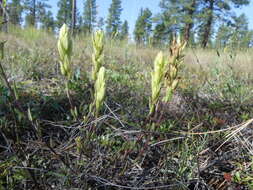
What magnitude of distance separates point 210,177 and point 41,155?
0.86 m

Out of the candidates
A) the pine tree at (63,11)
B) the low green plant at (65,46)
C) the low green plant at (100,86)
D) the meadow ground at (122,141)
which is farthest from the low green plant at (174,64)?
the pine tree at (63,11)

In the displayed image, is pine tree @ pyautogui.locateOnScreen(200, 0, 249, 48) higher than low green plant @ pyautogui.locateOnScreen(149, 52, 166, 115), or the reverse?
pine tree @ pyautogui.locateOnScreen(200, 0, 249, 48)

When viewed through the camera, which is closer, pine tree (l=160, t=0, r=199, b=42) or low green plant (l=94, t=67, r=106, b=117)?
low green plant (l=94, t=67, r=106, b=117)

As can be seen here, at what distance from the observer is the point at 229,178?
941 millimetres

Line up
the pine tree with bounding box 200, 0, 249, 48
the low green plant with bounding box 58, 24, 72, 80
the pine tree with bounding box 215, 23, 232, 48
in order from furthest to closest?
the pine tree with bounding box 200, 0, 249, 48 → the pine tree with bounding box 215, 23, 232, 48 → the low green plant with bounding box 58, 24, 72, 80

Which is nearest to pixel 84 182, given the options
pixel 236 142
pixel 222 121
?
pixel 236 142

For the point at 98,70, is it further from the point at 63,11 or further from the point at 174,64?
the point at 63,11

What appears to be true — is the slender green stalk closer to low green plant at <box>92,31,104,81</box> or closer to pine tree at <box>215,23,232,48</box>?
low green plant at <box>92,31,104,81</box>

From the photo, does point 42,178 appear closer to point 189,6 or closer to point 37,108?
point 37,108

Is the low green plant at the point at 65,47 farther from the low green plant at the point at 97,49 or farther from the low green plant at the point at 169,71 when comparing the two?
the low green plant at the point at 169,71

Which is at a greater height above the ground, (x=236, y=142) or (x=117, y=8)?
(x=117, y=8)

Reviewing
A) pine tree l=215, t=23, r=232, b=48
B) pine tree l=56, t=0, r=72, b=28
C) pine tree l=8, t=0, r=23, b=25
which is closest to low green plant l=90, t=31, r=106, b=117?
pine tree l=8, t=0, r=23, b=25

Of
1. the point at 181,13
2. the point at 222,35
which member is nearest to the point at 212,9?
the point at 181,13

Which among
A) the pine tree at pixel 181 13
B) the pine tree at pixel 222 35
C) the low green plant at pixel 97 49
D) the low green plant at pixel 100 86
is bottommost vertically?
the low green plant at pixel 100 86
